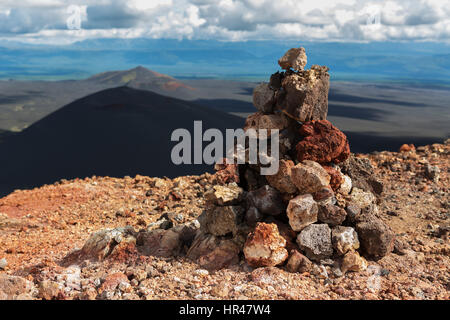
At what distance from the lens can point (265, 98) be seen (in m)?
7.21

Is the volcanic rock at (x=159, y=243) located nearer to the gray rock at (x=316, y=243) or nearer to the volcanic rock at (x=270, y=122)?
the gray rock at (x=316, y=243)

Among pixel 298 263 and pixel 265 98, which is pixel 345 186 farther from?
pixel 265 98

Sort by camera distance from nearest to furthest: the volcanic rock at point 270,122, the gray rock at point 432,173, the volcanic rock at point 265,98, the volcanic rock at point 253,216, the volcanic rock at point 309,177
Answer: the volcanic rock at point 309,177 → the volcanic rock at point 253,216 → the volcanic rock at point 270,122 → the volcanic rock at point 265,98 → the gray rock at point 432,173

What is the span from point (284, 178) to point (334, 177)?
933mm

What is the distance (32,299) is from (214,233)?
294cm

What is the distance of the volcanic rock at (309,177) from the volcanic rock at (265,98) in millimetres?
1378

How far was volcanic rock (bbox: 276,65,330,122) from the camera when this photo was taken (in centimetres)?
674

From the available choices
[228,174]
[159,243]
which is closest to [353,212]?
[228,174]

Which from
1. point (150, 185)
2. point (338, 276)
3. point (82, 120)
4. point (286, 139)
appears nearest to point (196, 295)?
point (338, 276)

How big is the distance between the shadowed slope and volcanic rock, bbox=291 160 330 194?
1142 centimetres

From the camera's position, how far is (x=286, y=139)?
7.03 m

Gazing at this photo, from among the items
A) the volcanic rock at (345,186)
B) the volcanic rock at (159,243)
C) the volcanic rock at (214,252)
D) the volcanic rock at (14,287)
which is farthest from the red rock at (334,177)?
the volcanic rock at (14,287)

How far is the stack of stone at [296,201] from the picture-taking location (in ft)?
20.2

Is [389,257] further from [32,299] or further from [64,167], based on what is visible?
[64,167]
